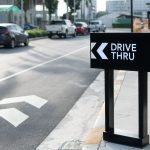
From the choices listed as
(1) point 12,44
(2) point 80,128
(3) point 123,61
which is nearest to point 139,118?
(3) point 123,61

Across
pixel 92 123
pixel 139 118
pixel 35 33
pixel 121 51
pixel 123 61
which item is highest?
pixel 121 51

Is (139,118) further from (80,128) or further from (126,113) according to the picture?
(126,113)

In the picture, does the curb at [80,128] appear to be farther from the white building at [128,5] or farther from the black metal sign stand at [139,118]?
the white building at [128,5]

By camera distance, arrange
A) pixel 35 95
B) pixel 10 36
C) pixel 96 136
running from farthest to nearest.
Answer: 1. pixel 10 36
2. pixel 35 95
3. pixel 96 136

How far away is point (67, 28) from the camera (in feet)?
146

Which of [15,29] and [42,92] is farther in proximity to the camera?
[15,29]

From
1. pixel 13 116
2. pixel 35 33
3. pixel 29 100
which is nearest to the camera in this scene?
pixel 13 116

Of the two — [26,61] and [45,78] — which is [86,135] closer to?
[45,78]

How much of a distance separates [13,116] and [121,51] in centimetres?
329

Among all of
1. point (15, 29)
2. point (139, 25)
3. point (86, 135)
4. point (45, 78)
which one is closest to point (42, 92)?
point (45, 78)

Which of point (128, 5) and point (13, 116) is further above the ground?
point (128, 5)

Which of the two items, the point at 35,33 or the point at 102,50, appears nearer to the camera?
the point at 102,50

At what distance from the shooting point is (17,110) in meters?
9.48

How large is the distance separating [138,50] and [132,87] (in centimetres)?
568
